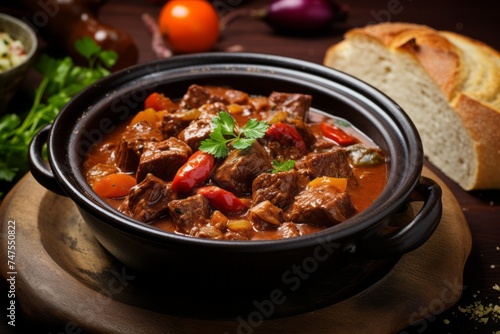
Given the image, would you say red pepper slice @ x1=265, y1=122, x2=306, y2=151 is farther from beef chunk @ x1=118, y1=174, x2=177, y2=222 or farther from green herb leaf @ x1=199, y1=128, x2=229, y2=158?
beef chunk @ x1=118, y1=174, x2=177, y2=222

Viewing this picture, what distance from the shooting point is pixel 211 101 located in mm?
4289

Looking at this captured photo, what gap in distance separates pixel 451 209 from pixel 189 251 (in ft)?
6.09

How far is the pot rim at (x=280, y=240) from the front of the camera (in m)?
2.96

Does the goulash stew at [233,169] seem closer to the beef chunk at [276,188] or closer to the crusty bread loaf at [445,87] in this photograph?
the beef chunk at [276,188]

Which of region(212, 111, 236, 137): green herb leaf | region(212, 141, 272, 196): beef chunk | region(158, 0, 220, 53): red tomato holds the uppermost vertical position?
region(212, 111, 236, 137): green herb leaf

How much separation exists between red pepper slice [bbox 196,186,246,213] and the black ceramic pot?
419mm

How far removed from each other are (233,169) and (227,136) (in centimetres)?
28

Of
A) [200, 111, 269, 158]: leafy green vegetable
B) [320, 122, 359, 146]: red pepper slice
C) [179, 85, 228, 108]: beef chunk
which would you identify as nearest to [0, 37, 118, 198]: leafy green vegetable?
[179, 85, 228, 108]: beef chunk

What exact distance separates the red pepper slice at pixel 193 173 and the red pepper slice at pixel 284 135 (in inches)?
17.3

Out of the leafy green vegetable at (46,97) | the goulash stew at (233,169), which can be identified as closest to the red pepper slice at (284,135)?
the goulash stew at (233,169)

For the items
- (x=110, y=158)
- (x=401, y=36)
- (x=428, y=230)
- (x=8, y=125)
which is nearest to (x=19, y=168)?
(x=8, y=125)

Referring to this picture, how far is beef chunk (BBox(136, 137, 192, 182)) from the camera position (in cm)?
362

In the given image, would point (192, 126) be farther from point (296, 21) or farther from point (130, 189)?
point (296, 21)

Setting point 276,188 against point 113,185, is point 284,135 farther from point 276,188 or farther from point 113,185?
point 113,185
